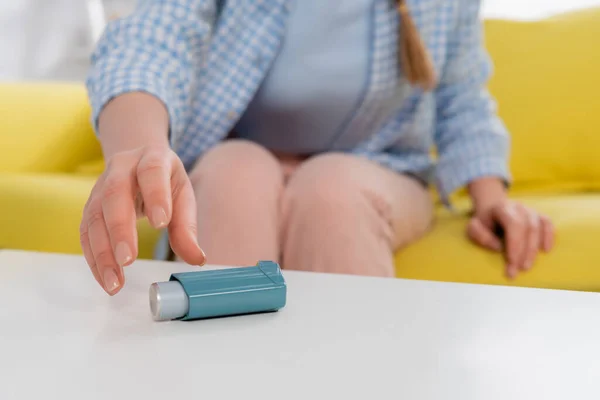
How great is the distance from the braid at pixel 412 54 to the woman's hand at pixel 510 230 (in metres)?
0.17

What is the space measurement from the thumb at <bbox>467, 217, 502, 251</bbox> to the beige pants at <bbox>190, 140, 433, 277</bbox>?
0.11 m

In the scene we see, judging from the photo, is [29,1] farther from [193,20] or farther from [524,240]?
[524,240]

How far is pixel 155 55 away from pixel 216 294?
395mm

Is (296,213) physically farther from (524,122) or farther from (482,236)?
(524,122)

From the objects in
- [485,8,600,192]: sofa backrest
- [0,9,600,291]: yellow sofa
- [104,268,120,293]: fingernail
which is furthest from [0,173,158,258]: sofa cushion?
[485,8,600,192]: sofa backrest

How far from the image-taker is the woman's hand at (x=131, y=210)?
0.38 metres

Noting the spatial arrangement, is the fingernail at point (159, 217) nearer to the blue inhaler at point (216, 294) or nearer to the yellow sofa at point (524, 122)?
the blue inhaler at point (216, 294)

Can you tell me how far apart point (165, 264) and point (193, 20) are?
0.36 meters

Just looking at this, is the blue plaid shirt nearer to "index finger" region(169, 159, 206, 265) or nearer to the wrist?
the wrist

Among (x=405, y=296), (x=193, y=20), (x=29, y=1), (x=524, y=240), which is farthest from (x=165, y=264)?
(x=29, y=1)

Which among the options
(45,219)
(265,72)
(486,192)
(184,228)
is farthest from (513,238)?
(45,219)

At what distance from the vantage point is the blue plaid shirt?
69 centimetres

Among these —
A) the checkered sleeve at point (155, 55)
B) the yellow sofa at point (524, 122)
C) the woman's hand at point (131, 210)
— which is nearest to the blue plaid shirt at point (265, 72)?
the checkered sleeve at point (155, 55)

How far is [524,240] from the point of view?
0.79m
